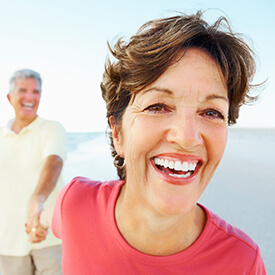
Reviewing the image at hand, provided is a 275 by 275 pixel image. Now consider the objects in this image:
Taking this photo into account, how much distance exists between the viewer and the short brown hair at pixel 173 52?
4.07ft

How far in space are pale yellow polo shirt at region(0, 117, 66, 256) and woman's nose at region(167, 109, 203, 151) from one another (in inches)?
71.6

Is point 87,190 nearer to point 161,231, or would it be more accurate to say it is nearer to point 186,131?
point 161,231

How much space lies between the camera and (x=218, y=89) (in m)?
1.23

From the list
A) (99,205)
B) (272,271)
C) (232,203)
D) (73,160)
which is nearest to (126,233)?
(99,205)

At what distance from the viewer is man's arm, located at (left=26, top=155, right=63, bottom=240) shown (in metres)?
2.21

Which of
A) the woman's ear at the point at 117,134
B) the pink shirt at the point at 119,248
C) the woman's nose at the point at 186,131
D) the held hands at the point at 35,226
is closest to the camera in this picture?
the woman's nose at the point at 186,131

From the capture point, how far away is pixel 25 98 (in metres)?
3.05

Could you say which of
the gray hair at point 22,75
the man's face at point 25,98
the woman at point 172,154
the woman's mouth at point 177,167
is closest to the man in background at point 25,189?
the man's face at point 25,98

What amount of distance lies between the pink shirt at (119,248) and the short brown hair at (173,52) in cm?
53

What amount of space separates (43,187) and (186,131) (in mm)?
1734

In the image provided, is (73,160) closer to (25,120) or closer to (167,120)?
(25,120)

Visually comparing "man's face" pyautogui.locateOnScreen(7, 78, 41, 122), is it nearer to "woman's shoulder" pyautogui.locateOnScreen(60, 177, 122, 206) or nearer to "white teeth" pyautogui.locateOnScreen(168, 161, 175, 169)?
"woman's shoulder" pyautogui.locateOnScreen(60, 177, 122, 206)

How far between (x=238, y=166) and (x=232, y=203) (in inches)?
104

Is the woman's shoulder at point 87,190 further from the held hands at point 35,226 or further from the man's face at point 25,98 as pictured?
the man's face at point 25,98
